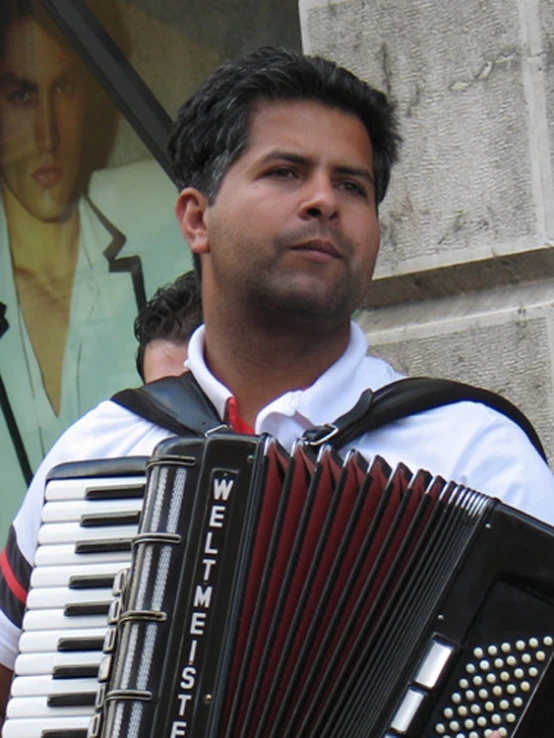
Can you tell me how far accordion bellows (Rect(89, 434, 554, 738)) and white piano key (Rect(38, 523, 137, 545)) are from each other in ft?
0.28

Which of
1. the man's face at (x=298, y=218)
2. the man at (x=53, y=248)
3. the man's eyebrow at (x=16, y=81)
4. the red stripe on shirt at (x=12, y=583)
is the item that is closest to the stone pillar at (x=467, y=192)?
the man's face at (x=298, y=218)

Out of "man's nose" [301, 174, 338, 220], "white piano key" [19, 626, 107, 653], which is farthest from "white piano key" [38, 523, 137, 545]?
"man's nose" [301, 174, 338, 220]

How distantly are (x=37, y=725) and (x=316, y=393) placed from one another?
1.89ft

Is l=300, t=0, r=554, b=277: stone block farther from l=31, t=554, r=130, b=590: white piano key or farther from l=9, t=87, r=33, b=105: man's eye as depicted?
l=9, t=87, r=33, b=105: man's eye

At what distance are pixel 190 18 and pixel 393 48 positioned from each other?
1.24 m

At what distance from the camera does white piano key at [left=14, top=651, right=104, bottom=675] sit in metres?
2.00

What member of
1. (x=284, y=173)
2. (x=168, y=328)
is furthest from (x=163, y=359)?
(x=284, y=173)

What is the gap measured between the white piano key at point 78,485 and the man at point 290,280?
0.13m

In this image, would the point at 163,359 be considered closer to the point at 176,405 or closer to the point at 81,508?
the point at 176,405

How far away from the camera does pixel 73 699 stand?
6.55 feet

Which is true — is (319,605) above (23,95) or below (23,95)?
below

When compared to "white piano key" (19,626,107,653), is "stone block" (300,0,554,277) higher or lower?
higher

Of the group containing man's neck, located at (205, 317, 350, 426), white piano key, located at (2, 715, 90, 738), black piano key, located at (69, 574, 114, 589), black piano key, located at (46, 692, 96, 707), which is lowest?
white piano key, located at (2, 715, 90, 738)

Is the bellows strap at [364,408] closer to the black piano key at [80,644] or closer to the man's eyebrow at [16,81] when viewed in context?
the black piano key at [80,644]
